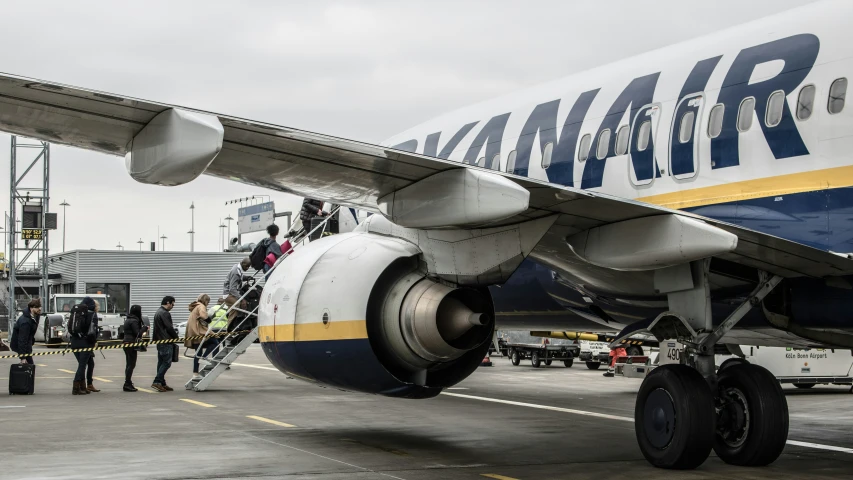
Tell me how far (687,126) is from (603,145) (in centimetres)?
120

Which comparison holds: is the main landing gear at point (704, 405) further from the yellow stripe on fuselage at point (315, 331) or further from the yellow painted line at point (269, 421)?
the yellow painted line at point (269, 421)

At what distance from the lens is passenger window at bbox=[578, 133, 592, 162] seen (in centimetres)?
1041

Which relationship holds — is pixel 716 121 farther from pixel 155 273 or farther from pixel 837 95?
pixel 155 273

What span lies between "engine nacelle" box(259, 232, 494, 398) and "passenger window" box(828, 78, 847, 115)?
3607 millimetres

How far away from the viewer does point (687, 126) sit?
919 centimetres

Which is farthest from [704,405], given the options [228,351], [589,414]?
[228,351]

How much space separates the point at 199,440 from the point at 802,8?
7646mm

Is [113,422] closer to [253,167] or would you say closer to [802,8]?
[253,167]

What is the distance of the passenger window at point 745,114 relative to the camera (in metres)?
8.59

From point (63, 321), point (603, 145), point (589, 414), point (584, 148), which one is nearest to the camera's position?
point (603, 145)

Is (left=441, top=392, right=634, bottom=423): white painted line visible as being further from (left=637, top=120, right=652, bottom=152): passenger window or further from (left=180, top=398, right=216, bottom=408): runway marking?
(left=637, top=120, right=652, bottom=152): passenger window

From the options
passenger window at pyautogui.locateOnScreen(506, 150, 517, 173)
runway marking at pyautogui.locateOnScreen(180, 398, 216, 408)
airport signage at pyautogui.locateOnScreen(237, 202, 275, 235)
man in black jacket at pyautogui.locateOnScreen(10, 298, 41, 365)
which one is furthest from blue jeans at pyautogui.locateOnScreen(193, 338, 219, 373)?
airport signage at pyautogui.locateOnScreen(237, 202, 275, 235)

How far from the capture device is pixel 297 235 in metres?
17.3

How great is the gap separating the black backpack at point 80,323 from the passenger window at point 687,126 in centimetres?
1278
